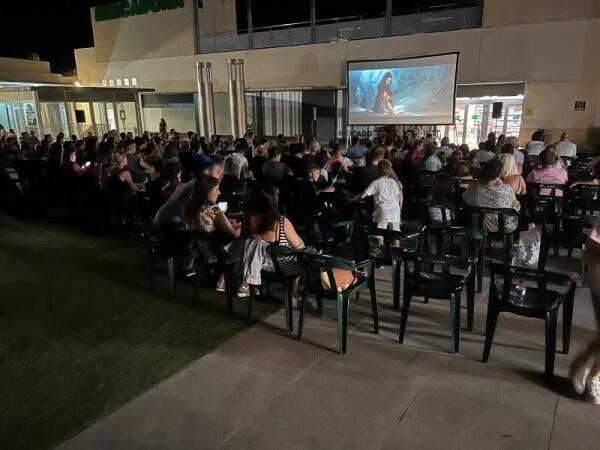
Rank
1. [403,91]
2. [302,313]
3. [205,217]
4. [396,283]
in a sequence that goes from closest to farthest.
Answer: [302,313]
[396,283]
[205,217]
[403,91]

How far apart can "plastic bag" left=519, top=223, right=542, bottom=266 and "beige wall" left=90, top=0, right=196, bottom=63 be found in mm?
17635

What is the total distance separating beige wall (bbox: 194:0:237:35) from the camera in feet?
63.1

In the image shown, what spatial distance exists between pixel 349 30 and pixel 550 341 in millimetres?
14878

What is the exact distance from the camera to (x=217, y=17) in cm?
1959

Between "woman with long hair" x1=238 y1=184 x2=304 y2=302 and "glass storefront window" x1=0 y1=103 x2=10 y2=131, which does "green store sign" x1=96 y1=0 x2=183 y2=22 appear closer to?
"glass storefront window" x1=0 y1=103 x2=10 y2=131

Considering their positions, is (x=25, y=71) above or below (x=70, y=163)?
above

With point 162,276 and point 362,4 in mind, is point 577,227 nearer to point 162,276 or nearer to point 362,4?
point 162,276

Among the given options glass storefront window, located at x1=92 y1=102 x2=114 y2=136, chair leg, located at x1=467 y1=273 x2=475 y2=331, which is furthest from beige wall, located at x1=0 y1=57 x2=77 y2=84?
chair leg, located at x1=467 y1=273 x2=475 y2=331

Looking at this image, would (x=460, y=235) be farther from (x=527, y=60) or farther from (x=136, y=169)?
(x=527, y=60)

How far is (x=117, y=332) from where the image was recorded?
382cm

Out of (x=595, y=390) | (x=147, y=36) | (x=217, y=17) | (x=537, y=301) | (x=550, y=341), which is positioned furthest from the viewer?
(x=147, y=36)

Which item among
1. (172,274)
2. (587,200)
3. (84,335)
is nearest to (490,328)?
(172,274)

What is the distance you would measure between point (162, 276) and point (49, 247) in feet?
7.14

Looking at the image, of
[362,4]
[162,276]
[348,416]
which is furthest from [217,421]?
[362,4]
